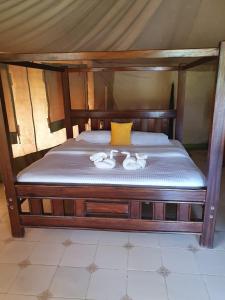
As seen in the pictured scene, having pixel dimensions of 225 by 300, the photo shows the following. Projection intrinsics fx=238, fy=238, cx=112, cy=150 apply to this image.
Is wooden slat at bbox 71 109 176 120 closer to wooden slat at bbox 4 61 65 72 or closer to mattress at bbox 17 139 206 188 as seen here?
wooden slat at bbox 4 61 65 72

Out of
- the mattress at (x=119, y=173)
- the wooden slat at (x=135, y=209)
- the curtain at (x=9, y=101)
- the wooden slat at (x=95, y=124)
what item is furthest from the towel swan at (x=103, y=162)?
the curtain at (x=9, y=101)

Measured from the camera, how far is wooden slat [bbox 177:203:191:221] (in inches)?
72.5

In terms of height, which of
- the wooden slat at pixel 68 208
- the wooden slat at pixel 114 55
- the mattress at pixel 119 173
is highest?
the wooden slat at pixel 114 55

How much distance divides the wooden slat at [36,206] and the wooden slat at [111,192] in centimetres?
5

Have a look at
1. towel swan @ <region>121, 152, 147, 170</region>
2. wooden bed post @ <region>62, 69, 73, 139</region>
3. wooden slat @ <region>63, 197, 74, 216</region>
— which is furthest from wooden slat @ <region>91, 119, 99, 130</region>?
wooden slat @ <region>63, 197, 74, 216</region>

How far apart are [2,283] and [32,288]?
0.22 metres

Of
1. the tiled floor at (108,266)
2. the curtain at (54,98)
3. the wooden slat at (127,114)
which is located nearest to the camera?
the tiled floor at (108,266)

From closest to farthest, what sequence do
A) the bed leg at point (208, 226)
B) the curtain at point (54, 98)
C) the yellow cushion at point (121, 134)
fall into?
the bed leg at point (208, 226), the yellow cushion at point (121, 134), the curtain at point (54, 98)

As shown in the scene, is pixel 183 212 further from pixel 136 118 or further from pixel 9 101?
pixel 9 101

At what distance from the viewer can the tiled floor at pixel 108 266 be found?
59.2 inches

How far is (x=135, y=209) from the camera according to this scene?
1.89 metres

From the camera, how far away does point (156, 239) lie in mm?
2029

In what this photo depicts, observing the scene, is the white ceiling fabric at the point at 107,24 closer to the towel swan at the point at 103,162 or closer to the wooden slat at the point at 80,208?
the towel swan at the point at 103,162

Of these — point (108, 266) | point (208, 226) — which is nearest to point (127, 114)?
point (208, 226)
